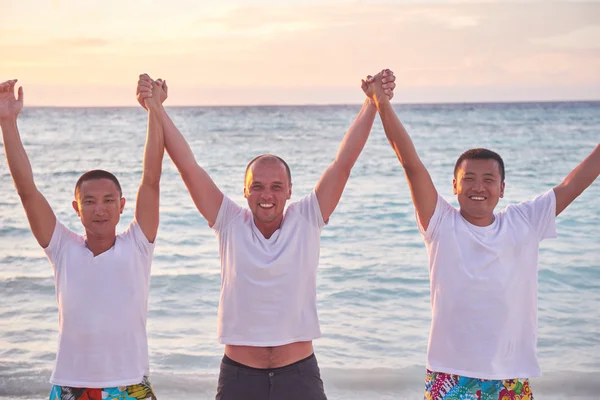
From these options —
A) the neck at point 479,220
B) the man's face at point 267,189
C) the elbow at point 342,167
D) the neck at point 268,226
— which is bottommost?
the neck at point 268,226

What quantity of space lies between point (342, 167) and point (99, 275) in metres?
1.40

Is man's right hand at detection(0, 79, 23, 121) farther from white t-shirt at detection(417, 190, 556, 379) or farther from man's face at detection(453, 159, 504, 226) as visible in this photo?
man's face at detection(453, 159, 504, 226)

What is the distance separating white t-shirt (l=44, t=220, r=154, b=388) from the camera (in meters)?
4.24

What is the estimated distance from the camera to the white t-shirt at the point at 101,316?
167 inches

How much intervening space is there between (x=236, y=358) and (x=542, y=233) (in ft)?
5.69

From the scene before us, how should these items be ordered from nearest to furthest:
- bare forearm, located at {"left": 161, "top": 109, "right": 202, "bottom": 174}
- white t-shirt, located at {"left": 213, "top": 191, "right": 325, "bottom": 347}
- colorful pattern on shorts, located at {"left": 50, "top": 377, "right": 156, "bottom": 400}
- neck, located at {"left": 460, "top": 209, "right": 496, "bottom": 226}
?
colorful pattern on shorts, located at {"left": 50, "top": 377, "right": 156, "bottom": 400} < white t-shirt, located at {"left": 213, "top": 191, "right": 325, "bottom": 347} < neck, located at {"left": 460, "top": 209, "right": 496, "bottom": 226} < bare forearm, located at {"left": 161, "top": 109, "right": 202, "bottom": 174}

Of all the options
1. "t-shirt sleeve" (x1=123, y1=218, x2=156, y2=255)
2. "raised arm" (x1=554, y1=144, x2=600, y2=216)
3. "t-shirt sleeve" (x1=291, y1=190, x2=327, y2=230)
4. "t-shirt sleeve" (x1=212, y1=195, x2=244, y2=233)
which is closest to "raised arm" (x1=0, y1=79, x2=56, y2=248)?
"t-shirt sleeve" (x1=123, y1=218, x2=156, y2=255)

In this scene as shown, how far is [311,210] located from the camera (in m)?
4.62

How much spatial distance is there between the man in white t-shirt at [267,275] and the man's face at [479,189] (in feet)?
2.02

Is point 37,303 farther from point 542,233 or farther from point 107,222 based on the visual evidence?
point 542,233

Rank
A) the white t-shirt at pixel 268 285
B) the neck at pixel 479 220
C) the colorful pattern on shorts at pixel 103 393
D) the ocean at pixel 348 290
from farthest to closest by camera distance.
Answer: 1. the ocean at pixel 348 290
2. the neck at pixel 479 220
3. the white t-shirt at pixel 268 285
4. the colorful pattern on shorts at pixel 103 393

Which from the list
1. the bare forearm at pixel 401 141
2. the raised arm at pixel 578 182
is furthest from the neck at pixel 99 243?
the raised arm at pixel 578 182

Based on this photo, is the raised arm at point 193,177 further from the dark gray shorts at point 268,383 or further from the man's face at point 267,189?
the dark gray shorts at point 268,383

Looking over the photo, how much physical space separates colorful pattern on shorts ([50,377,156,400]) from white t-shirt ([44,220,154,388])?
41mm
